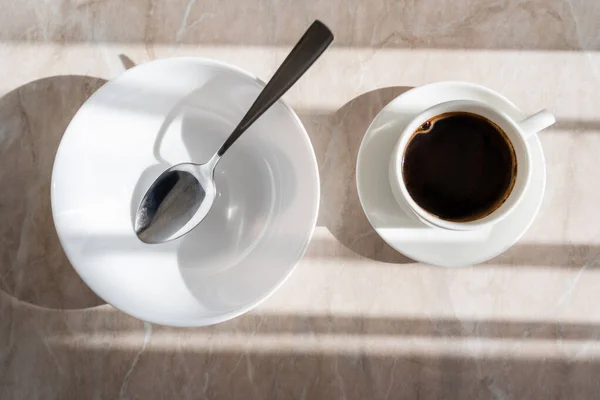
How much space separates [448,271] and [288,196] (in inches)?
10.2

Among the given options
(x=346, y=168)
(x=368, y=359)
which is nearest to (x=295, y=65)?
(x=346, y=168)

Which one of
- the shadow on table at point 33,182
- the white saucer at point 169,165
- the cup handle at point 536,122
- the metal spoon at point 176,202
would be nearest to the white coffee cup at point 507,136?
the cup handle at point 536,122

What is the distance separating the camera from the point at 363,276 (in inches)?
33.4

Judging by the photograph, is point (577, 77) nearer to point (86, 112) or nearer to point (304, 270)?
point (304, 270)

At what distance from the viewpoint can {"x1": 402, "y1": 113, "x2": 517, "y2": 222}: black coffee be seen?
0.75 metres

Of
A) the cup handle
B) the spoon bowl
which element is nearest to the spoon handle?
the spoon bowl

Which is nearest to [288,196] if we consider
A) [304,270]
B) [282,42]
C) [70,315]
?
[304,270]

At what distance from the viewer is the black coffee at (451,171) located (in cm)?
75

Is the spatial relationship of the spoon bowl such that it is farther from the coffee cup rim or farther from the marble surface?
the coffee cup rim

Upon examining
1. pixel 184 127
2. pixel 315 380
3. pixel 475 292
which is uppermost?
pixel 184 127

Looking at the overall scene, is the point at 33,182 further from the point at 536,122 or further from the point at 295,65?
the point at 536,122

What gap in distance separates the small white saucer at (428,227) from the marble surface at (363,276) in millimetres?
64

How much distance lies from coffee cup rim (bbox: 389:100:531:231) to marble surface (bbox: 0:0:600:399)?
13cm

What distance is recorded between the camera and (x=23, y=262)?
87cm
